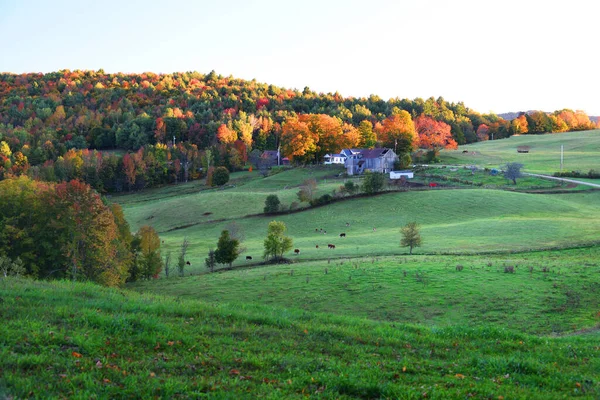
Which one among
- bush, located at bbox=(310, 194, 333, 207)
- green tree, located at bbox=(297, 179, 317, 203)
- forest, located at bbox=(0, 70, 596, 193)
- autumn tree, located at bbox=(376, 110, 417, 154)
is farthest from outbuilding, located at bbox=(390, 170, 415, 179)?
autumn tree, located at bbox=(376, 110, 417, 154)

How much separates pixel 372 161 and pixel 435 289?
7923cm

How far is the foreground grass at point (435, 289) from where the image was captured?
26.2m

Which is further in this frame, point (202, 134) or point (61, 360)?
point (202, 134)

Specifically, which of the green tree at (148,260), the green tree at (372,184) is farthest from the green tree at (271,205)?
the green tree at (148,260)

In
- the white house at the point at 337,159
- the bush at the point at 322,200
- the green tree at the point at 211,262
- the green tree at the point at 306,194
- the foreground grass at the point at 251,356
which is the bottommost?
the green tree at the point at 211,262

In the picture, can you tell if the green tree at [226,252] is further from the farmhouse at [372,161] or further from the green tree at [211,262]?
the farmhouse at [372,161]

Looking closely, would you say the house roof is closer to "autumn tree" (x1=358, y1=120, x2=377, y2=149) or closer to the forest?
the forest

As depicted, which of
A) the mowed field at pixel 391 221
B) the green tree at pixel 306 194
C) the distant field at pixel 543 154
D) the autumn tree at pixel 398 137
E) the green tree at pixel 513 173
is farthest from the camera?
the autumn tree at pixel 398 137

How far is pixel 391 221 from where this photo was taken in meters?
68.1

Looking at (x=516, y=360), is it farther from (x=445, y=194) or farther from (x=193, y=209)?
(x=193, y=209)

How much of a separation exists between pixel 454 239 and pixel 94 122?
492ft

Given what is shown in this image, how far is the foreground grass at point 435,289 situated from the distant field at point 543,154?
6670 cm

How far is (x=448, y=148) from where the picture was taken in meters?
144

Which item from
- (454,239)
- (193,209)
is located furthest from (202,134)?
(454,239)
